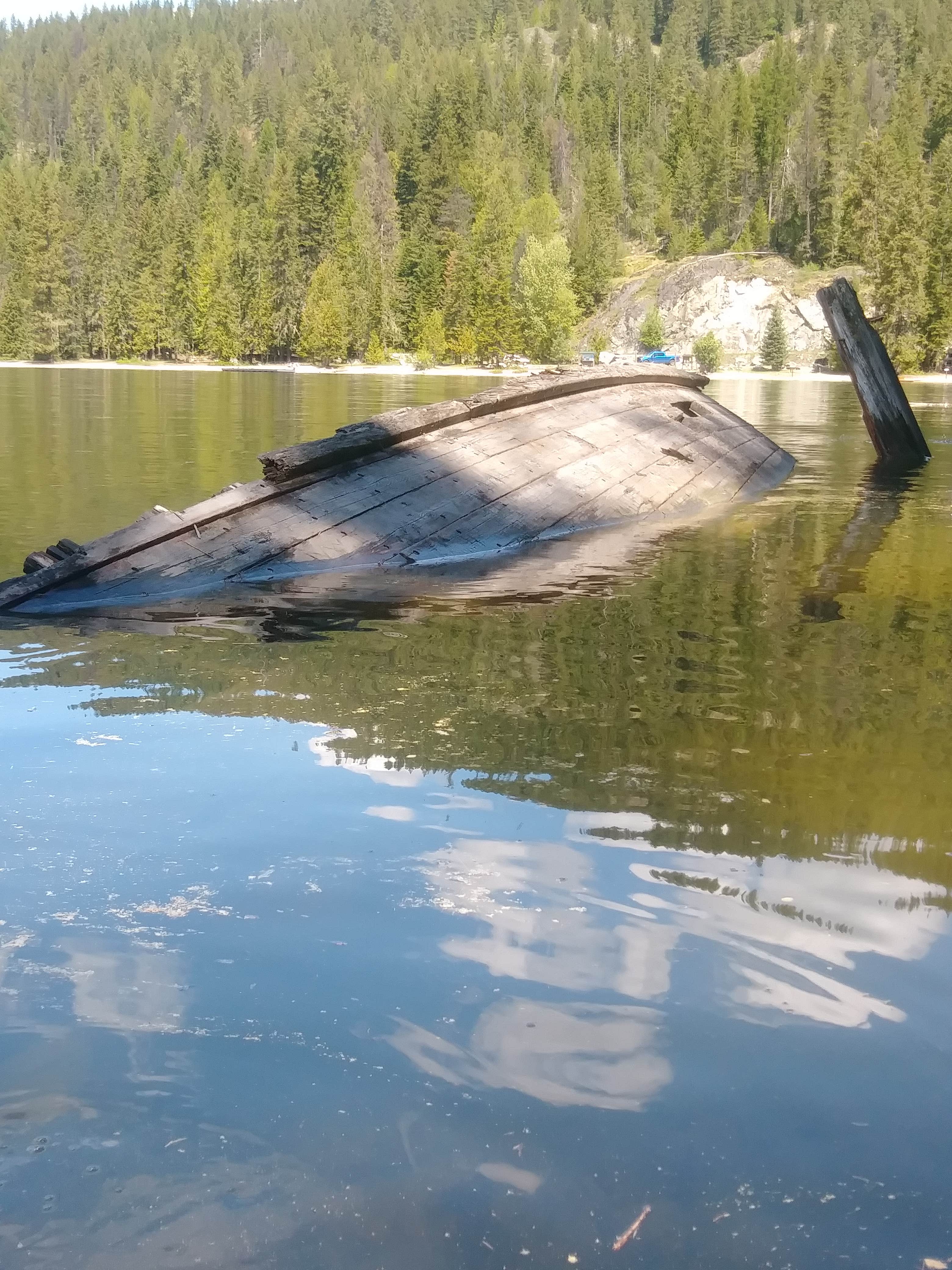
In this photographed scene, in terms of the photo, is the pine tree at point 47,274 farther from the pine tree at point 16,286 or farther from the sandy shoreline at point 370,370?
Result: the sandy shoreline at point 370,370

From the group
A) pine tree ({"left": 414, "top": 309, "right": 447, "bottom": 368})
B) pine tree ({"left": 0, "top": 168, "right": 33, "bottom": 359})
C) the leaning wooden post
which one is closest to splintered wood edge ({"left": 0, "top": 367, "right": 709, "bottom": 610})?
the leaning wooden post

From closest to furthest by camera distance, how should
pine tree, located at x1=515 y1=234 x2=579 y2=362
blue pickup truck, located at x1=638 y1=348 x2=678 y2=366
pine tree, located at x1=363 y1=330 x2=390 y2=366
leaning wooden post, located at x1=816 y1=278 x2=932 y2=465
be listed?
leaning wooden post, located at x1=816 y1=278 x2=932 y2=465 → blue pickup truck, located at x1=638 y1=348 x2=678 y2=366 → pine tree, located at x1=515 y1=234 x2=579 y2=362 → pine tree, located at x1=363 y1=330 x2=390 y2=366

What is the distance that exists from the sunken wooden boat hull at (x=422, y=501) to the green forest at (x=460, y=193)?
67485 millimetres

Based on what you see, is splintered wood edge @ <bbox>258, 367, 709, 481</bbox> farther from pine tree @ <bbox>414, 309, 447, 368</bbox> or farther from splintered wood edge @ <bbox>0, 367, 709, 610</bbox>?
pine tree @ <bbox>414, 309, 447, 368</bbox>

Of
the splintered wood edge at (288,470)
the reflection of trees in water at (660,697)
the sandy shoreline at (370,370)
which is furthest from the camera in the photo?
the sandy shoreline at (370,370)

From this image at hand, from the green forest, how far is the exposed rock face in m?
4.03

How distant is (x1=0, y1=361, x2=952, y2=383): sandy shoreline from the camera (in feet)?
230

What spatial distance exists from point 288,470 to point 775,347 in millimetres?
74992

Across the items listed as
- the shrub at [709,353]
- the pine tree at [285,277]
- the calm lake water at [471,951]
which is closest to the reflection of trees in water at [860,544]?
the calm lake water at [471,951]

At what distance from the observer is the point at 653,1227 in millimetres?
1968

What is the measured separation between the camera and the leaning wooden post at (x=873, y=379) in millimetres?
16891

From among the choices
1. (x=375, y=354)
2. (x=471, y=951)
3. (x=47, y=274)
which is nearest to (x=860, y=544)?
(x=471, y=951)

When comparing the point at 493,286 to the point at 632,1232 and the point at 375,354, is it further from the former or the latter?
the point at 632,1232

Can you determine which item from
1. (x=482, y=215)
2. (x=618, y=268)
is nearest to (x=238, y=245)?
(x=482, y=215)
